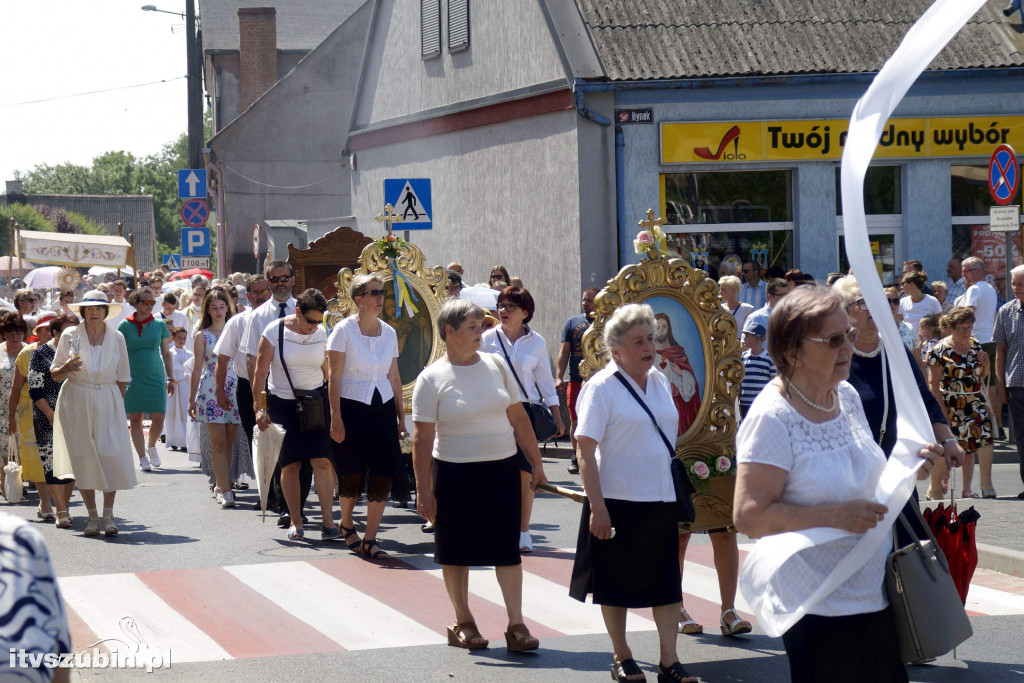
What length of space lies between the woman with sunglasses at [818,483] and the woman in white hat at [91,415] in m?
8.07

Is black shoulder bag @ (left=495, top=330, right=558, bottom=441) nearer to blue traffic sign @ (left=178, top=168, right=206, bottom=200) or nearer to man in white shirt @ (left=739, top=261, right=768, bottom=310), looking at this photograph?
man in white shirt @ (left=739, top=261, right=768, bottom=310)

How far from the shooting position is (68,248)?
3231 centimetres

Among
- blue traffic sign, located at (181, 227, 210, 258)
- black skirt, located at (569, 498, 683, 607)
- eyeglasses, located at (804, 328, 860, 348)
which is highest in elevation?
blue traffic sign, located at (181, 227, 210, 258)

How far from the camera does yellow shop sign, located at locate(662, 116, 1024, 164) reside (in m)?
18.7

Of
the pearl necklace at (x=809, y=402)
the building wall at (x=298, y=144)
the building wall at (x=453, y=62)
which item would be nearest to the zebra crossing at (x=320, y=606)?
the pearl necklace at (x=809, y=402)

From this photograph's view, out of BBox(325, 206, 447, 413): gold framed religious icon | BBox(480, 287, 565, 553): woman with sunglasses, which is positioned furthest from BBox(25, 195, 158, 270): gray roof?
BBox(480, 287, 565, 553): woman with sunglasses

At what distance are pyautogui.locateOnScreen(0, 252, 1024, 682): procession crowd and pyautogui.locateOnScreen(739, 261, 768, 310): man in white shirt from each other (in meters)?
2.50

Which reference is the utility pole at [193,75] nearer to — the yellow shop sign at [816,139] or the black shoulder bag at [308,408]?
the yellow shop sign at [816,139]

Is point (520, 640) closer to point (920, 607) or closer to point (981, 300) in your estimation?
point (920, 607)

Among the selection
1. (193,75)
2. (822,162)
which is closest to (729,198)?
(822,162)

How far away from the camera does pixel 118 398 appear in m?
11.2

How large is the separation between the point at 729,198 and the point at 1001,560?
1079 centimetres

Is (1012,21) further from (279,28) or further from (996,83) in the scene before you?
(279,28)

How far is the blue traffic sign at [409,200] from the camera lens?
1686 centimetres
